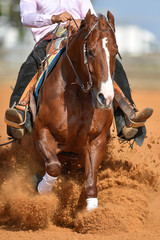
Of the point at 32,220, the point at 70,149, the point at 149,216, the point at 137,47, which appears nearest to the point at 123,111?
Answer: the point at 70,149

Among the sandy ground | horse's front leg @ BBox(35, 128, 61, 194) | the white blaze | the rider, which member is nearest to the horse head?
the white blaze

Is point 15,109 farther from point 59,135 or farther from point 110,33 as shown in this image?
point 110,33

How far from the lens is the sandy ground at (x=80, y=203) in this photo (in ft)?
17.4

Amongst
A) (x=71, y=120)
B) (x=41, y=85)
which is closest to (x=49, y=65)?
(x=41, y=85)

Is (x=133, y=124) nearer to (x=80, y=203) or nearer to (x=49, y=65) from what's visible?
(x=80, y=203)

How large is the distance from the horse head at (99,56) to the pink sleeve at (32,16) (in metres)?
0.95

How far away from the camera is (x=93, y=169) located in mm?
5469

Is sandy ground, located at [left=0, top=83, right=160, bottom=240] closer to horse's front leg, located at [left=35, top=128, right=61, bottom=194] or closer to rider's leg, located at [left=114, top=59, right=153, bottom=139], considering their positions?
horse's front leg, located at [left=35, top=128, right=61, bottom=194]

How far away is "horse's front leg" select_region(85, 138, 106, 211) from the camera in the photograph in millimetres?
5398

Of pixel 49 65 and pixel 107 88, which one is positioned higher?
pixel 107 88

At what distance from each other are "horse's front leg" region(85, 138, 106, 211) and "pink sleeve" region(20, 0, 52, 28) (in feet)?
5.17

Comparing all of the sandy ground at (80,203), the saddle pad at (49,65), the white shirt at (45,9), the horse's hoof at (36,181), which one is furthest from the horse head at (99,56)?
the horse's hoof at (36,181)

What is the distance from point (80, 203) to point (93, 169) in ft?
2.97

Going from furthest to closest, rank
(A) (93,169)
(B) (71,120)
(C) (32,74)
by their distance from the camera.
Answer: (C) (32,74)
(A) (93,169)
(B) (71,120)
